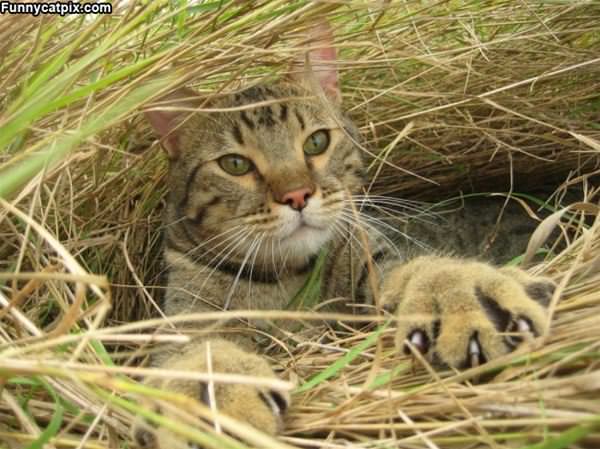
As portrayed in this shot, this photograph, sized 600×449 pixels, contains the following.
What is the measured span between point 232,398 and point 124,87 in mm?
644

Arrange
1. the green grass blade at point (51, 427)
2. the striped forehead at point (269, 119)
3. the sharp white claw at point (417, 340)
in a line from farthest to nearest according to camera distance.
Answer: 1. the striped forehead at point (269, 119)
2. the sharp white claw at point (417, 340)
3. the green grass blade at point (51, 427)

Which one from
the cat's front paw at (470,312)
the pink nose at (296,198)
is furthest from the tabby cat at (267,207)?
the cat's front paw at (470,312)

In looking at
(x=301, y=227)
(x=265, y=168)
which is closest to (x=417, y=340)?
(x=301, y=227)

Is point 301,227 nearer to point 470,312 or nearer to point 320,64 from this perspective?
point 320,64

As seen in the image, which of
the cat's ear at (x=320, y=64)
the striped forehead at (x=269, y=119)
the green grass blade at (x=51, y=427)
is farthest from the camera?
the striped forehead at (x=269, y=119)

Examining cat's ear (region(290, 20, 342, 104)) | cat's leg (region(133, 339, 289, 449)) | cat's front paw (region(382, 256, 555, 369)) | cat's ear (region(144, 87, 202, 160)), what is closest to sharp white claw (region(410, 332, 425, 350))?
cat's front paw (region(382, 256, 555, 369))

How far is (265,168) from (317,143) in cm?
17

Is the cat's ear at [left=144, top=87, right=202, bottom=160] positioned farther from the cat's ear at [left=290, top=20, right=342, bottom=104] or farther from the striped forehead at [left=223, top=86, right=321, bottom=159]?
the cat's ear at [left=290, top=20, right=342, bottom=104]

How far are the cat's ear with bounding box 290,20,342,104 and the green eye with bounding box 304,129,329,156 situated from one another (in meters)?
0.12

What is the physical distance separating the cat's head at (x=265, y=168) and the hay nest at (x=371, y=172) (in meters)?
0.08

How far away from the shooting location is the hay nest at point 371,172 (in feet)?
2.80

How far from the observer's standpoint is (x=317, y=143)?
5.34ft

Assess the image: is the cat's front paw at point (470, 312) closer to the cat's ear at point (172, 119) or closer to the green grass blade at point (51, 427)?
the green grass blade at point (51, 427)

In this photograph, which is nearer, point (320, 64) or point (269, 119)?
point (320, 64)
